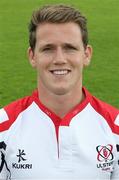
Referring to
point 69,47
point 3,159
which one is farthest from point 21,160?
point 69,47

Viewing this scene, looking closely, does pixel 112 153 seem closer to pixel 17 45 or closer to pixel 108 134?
pixel 108 134

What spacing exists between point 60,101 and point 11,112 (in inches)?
9.6

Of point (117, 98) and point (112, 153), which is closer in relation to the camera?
point (112, 153)

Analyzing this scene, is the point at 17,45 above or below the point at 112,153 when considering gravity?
above

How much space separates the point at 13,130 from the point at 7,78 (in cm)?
670

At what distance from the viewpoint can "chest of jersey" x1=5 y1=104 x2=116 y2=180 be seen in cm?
253

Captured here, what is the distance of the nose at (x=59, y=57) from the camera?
2502mm

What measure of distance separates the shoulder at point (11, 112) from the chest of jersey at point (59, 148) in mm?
27

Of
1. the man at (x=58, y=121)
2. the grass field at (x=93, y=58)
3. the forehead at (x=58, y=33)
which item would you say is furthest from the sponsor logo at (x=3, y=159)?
the grass field at (x=93, y=58)

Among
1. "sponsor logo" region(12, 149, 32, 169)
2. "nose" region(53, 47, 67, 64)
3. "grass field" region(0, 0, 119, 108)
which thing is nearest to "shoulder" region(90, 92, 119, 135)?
"nose" region(53, 47, 67, 64)

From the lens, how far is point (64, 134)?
2555 mm

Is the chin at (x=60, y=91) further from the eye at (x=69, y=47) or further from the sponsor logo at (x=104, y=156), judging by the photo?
the sponsor logo at (x=104, y=156)

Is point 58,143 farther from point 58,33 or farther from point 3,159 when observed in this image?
point 58,33

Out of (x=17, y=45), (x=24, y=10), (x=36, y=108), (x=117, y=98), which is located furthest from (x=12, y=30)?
(x=36, y=108)
